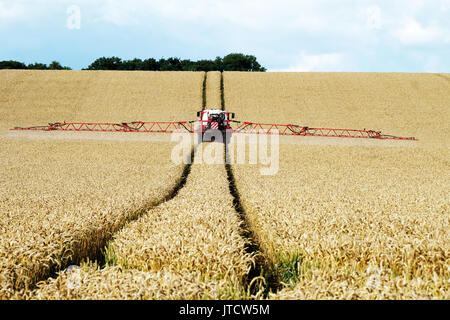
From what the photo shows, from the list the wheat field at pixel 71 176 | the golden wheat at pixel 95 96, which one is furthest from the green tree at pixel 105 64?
the wheat field at pixel 71 176

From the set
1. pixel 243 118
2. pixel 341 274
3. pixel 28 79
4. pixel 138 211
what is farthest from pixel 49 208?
pixel 28 79

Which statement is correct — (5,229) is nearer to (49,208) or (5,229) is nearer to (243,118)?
(49,208)

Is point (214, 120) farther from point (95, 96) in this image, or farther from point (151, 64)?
point (151, 64)

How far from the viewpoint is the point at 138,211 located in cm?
827

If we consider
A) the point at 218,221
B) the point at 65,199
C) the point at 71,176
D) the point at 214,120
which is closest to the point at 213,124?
the point at 214,120

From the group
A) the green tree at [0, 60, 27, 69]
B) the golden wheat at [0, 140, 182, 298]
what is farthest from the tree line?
the golden wheat at [0, 140, 182, 298]

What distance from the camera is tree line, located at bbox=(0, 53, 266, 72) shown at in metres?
94.2

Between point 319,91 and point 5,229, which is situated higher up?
point 319,91

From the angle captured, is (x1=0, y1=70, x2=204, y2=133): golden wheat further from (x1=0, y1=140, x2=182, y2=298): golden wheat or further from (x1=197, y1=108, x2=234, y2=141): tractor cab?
(x1=0, y1=140, x2=182, y2=298): golden wheat

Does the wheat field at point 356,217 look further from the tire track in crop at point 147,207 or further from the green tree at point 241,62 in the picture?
the green tree at point 241,62

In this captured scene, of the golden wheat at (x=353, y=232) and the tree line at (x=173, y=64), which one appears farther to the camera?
the tree line at (x=173, y=64)

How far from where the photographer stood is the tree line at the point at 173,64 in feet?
309

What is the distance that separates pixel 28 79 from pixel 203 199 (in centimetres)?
→ 5151

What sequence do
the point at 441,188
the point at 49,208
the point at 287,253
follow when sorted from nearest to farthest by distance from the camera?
the point at 287,253 < the point at 49,208 < the point at 441,188
